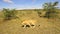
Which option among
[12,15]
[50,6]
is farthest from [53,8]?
[12,15]

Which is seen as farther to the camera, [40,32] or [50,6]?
[50,6]

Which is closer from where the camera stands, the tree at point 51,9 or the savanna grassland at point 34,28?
the savanna grassland at point 34,28

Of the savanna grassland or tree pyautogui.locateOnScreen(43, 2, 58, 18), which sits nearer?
the savanna grassland

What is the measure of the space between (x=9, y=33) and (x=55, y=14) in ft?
23.7

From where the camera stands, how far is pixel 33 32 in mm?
7871

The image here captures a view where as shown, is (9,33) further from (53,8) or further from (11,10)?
(53,8)

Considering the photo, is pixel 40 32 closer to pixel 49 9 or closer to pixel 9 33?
pixel 9 33

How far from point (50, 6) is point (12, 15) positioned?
14.2 ft

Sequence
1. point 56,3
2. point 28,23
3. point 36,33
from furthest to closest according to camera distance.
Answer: point 56,3 → point 28,23 → point 36,33

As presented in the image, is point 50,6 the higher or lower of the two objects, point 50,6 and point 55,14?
the higher

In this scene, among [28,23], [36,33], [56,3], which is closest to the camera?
[36,33]

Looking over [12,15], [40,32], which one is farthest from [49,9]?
[40,32]

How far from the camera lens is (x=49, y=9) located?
43.5 feet

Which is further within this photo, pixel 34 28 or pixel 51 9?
pixel 51 9
